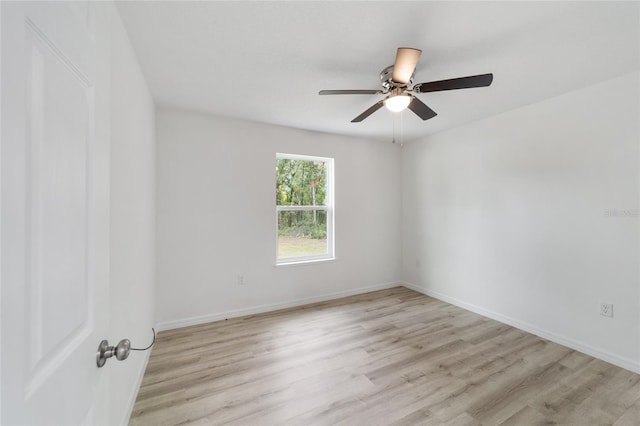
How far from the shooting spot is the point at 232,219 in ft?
10.4

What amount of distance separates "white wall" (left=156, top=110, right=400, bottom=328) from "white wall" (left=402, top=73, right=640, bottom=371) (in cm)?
138

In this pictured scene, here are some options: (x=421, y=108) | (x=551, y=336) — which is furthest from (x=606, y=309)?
(x=421, y=108)

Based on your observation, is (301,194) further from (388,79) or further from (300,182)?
(388,79)

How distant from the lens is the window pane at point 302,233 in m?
3.61

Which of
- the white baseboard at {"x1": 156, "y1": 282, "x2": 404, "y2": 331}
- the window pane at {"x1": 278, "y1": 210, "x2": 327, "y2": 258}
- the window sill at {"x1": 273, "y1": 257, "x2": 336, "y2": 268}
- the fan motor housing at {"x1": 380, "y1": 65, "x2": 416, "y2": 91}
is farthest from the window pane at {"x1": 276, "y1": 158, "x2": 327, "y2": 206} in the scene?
the fan motor housing at {"x1": 380, "y1": 65, "x2": 416, "y2": 91}

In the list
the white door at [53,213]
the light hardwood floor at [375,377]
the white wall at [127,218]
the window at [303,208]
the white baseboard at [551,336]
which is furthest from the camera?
the window at [303,208]

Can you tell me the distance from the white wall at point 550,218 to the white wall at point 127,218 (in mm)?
3624

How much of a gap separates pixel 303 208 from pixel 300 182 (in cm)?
39

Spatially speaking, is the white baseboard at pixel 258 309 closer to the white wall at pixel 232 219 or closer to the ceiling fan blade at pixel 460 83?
the white wall at pixel 232 219

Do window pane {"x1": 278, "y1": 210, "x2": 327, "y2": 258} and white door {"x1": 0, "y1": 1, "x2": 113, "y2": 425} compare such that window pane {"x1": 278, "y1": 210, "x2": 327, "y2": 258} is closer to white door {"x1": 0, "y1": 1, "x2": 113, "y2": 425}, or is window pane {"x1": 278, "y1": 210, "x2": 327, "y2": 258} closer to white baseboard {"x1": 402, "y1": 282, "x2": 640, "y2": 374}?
white baseboard {"x1": 402, "y1": 282, "x2": 640, "y2": 374}

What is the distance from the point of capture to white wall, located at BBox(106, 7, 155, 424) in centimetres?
138

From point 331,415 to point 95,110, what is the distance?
202cm

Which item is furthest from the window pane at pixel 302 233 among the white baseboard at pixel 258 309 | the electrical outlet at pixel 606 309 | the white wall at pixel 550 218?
the electrical outlet at pixel 606 309

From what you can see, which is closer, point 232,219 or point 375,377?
point 375,377
